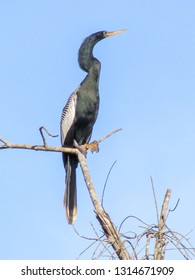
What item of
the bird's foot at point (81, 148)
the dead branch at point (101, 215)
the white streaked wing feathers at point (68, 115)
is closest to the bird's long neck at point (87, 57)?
the white streaked wing feathers at point (68, 115)

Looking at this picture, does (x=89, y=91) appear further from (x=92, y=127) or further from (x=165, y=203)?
(x=165, y=203)

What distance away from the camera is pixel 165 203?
463 cm

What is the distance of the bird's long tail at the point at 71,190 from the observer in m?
7.64

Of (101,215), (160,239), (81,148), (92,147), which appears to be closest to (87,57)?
(92,147)

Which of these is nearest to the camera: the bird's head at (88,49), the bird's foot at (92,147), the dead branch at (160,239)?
the dead branch at (160,239)

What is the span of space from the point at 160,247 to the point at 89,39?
15.3 feet

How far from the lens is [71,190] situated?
25.7ft

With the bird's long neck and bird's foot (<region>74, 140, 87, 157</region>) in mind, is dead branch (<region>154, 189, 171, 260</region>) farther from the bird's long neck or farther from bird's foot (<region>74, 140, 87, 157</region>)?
the bird's long neck

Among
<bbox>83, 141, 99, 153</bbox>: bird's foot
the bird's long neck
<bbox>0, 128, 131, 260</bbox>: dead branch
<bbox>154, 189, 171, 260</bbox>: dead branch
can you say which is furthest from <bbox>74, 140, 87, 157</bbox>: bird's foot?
<bbox>154, 189, 171, 260</bbox>: dead branch

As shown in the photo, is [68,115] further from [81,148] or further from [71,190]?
[81,148]

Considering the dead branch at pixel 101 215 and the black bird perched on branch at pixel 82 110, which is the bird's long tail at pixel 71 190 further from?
the dead branch at pixel 101 215

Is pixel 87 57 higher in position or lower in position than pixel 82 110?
higher

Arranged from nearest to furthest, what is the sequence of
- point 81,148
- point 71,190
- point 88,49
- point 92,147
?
1. point 81,148
2. point 92,147
3. point 71,190
4. point 88,49
